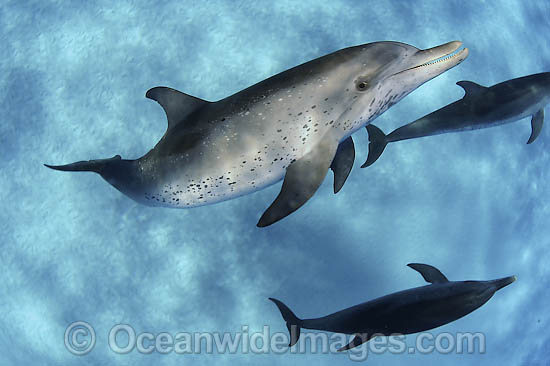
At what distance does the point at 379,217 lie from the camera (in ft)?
26.9

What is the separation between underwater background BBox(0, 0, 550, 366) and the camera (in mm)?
7602

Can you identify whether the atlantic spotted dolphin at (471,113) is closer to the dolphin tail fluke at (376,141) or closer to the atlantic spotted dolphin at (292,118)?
the dolphin tail fluke at (376,141)

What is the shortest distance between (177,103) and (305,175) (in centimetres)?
172

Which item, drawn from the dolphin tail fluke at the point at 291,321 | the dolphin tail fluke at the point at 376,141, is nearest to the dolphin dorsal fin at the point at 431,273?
the dolphin tail fluke at the point at 376,141

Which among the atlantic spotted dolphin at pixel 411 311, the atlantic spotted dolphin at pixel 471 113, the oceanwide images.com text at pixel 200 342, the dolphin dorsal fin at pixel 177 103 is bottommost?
the atlantic spotted dolphin at pixel 411 311

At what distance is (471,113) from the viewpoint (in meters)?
6.08

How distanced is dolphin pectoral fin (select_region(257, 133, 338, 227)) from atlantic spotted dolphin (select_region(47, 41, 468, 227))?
0.01m

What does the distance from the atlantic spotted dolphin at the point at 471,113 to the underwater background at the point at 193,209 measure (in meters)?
1.97

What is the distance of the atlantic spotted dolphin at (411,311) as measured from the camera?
16.2 ft

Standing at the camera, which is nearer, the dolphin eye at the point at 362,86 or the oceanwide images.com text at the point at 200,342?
the dolphin eye at the point at 362,86

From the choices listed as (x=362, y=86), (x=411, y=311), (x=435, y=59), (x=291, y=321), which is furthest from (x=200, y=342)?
(x=435, y=59)

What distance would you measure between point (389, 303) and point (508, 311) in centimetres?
657

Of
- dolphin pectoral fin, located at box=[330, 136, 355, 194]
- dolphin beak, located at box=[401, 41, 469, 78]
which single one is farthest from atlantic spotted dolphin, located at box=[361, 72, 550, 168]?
dolphin beak, located at box=[401, 41, 469, 78]

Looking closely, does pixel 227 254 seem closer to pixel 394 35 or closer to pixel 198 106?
pixel 198 106
